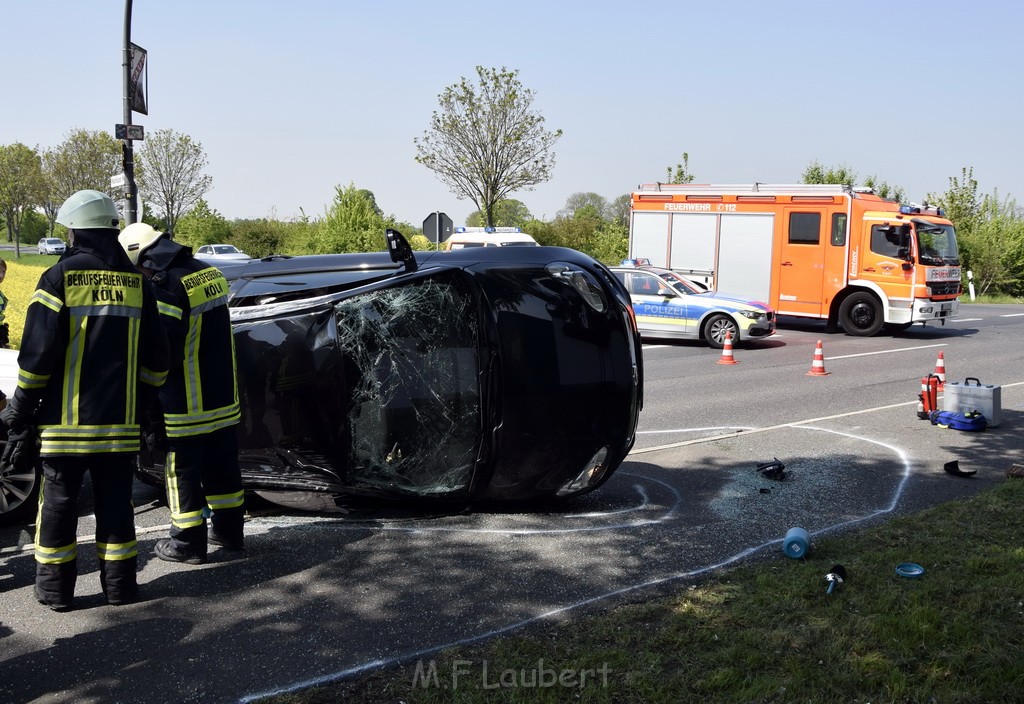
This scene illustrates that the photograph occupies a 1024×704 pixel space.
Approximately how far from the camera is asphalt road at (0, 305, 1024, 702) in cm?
366

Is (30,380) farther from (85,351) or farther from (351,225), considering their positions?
(351,225)

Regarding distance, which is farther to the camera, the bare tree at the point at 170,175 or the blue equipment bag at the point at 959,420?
the bare tree at the point at 170,175

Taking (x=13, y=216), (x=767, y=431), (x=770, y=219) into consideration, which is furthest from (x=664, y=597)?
(x=13, y=216)

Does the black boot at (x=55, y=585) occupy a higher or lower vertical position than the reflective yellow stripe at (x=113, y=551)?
lower

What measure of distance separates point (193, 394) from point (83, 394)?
68 cm

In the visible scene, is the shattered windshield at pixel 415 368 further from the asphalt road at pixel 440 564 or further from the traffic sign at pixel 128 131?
the traffic sign at pixel 128 131

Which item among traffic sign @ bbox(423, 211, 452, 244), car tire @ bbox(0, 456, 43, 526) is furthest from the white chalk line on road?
traffic sign @ bbox(423, 211, 452, 244)

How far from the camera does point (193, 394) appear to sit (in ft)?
15.5

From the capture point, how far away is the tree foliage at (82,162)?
5059 cm

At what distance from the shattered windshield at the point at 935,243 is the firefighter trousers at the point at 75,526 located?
16.8m

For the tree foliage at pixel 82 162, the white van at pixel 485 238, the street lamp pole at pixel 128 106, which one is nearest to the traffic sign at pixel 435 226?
the white van at pixel 485 238

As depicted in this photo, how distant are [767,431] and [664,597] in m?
4.61

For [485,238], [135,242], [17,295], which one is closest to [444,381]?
[135,242]

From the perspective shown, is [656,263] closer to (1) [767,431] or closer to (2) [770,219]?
(2) [770,219]
